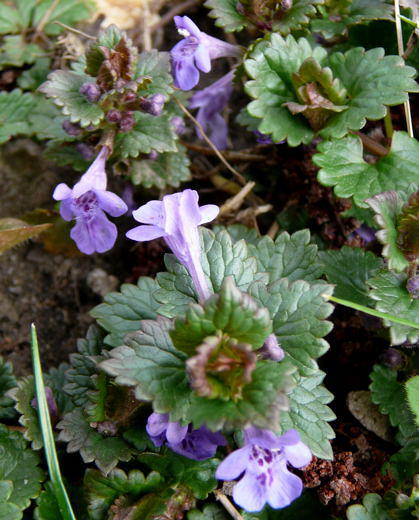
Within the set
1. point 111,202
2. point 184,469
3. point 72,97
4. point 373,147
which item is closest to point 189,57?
point 72,97

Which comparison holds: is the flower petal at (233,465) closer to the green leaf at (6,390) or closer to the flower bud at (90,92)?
the green leaf at (6,390)

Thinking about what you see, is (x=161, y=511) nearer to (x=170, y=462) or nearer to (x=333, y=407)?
(x=170, y=462)

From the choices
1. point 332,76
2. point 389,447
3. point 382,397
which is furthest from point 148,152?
point 389,447

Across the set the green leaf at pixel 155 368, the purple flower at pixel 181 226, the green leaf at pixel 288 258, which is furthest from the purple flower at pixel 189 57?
the green leaf at pixel 155 368

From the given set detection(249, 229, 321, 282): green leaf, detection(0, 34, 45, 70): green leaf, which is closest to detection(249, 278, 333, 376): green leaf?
detection(249, 229, 321, 282): green leaf

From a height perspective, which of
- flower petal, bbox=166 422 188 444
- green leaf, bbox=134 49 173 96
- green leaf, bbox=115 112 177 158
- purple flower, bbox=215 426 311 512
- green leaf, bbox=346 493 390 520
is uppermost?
green leaf, bbox=134 49 173 96

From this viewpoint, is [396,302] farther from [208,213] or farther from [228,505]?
[228,505]

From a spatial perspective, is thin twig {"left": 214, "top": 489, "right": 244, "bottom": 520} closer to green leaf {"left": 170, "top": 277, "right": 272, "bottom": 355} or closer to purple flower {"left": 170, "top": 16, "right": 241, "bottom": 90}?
green leaf {"left": 170, "top": 277, "right": 272, "bottom": 355}
